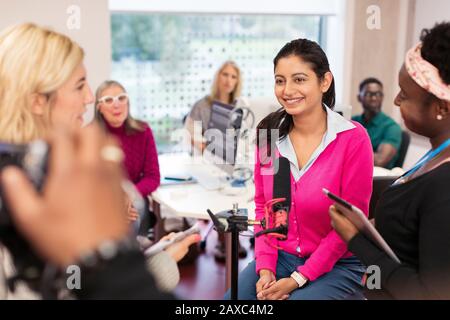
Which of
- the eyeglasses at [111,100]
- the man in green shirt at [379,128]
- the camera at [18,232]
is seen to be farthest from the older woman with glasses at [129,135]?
the camera at [18,232]

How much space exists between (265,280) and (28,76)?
1172 mm

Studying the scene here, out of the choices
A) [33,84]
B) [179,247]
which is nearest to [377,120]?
[179,247]

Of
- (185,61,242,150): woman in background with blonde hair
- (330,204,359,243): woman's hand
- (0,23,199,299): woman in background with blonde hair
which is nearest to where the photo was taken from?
(0,23,199,299): woman in background with blonde hair

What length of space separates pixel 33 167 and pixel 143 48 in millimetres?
4058

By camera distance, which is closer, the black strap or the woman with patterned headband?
the woman with patterned headband

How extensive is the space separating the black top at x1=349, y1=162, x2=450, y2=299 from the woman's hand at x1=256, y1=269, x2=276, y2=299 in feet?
1.61

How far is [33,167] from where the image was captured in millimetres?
742

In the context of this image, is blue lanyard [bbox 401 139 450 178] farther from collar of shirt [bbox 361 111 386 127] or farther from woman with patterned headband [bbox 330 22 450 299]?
collar of shirt [bbox 361 111 386 127]

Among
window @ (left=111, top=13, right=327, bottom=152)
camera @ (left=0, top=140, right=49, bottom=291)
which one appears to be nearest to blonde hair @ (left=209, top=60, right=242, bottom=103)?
window @ (left=111, top=13, right=327, bottom=152)

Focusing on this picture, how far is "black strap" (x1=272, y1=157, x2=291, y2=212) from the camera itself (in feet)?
5.81

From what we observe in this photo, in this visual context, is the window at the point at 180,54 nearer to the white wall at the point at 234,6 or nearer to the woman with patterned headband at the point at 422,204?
the white wall at the point at 234,6

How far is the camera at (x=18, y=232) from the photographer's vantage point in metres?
0.74

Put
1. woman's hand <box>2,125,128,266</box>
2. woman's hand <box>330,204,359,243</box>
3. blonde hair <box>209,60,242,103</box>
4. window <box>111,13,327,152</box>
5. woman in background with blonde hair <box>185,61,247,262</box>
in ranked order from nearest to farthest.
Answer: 1. woman's hand <box>2,125,128,266</box>
2. woman's hand <box>330,204,359,243</box>
3. woman in background with blonde hair <box>185,61,247,262</box>
4. blonde hair <box>209,60,242,103</box>
5. window <box>111,13,327,152</box>
